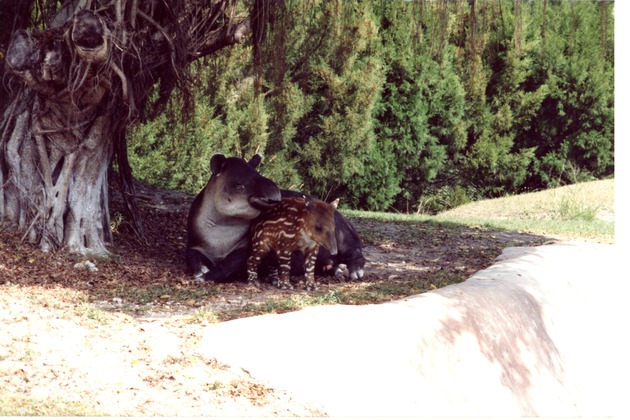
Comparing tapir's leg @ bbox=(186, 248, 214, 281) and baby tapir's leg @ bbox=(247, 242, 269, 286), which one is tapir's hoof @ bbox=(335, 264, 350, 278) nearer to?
baby tapir's leg @ bbox=(247, 242, 269, 286)

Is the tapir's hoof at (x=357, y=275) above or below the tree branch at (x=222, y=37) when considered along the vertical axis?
below

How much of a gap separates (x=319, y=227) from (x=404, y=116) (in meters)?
11.2

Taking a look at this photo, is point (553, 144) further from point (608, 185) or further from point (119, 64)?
point (119, 64)

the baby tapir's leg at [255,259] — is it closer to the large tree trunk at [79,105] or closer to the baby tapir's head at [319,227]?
the baby tapir's head at [319,227]

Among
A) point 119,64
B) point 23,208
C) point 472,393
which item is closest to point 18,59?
point 119,64

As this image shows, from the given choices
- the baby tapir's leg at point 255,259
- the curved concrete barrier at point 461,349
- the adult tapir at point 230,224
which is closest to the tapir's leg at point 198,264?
the adult tapir at point 230,224

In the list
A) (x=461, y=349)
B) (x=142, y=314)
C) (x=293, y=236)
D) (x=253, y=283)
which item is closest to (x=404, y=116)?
(x=293, y=236)

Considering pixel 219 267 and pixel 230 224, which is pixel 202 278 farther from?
pixel 230 224

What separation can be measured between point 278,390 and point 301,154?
13.0 m

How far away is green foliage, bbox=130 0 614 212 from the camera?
15.9 metres

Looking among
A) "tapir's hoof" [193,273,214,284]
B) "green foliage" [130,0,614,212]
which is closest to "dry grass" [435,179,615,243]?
"green foliage" [130,0,614,212]

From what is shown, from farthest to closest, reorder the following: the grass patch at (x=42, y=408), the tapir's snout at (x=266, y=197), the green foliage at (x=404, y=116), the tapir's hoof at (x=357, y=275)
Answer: the green foliage at (x=404, y=116)
the tapir's hoof at (x=357, y=275)
the tapir's snout at (x=266, y=197)
the grass patch at (x=42, y=408)

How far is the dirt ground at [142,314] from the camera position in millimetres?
4680

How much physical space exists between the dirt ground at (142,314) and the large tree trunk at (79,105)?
39cm
